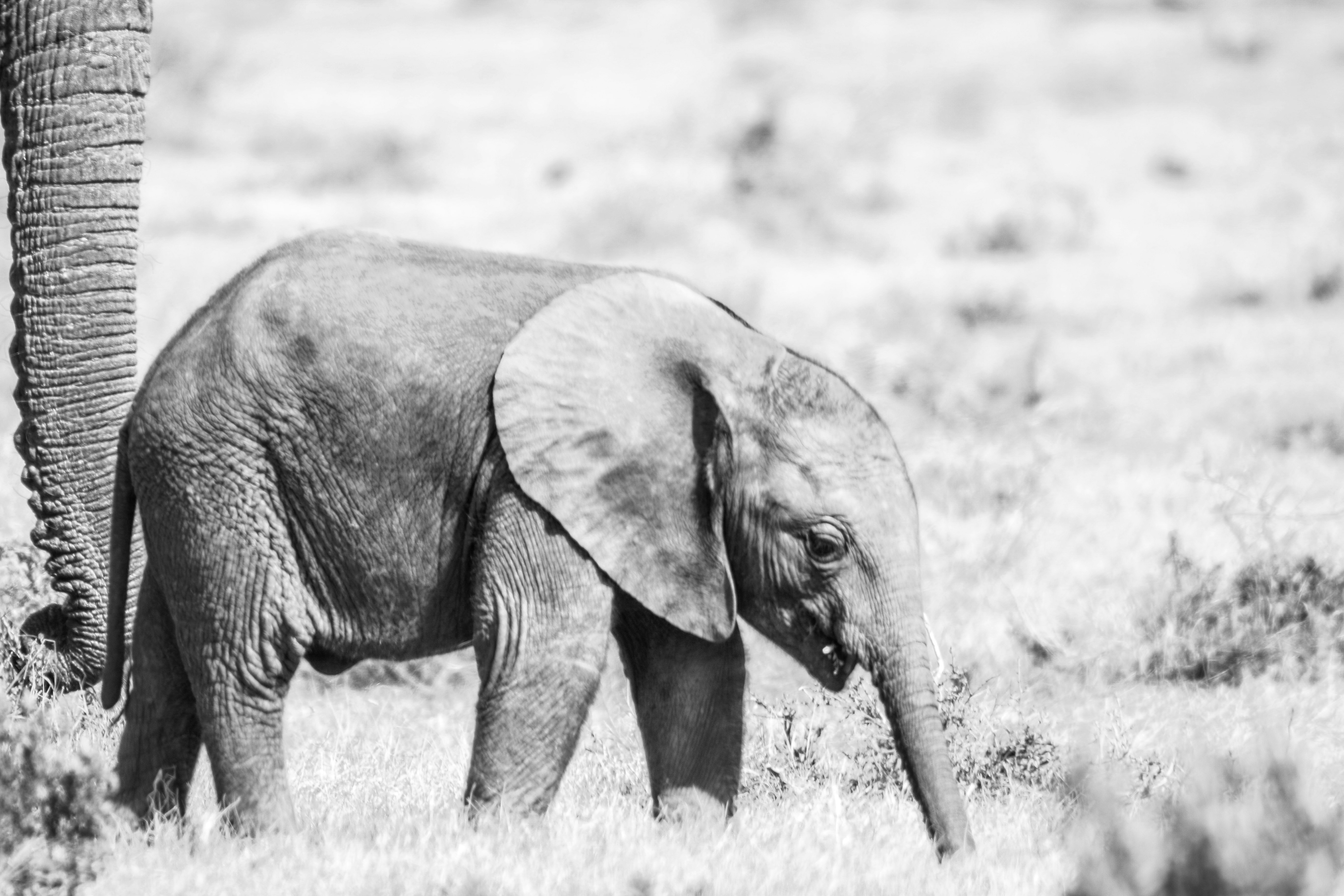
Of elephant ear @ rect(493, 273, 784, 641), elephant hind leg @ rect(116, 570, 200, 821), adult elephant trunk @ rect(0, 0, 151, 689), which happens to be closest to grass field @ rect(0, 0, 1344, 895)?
elephant hind leg @ rect(116, 570, 200, 821)

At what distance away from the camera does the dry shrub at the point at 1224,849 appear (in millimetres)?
4023

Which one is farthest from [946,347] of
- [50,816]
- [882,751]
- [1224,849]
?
[1224,849]

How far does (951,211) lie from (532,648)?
56.7 ft

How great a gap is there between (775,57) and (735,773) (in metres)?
31.2

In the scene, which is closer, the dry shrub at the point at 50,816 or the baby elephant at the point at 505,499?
the dry shrub at the point at 50,816

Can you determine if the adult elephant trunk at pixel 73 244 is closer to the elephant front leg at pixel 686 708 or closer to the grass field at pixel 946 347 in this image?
the grass field at pixel 946 347

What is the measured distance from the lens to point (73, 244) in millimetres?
5793

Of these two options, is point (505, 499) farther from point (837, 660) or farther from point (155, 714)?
point (155, 714)

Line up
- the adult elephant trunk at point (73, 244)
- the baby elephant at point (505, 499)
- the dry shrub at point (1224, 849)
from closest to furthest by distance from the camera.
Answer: the dry shrub at point (1224, 849)
the baby elephant at point (505, 499)
the adult elephant trunk at point (73, 244)

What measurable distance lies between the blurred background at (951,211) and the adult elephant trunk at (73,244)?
0.80m

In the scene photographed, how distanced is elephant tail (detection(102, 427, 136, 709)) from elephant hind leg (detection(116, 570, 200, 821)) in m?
0.06

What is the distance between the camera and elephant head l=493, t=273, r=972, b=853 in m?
4.94

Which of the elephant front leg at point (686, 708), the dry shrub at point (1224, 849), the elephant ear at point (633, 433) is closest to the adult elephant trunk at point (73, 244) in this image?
the elephant ear at point (633, 433)

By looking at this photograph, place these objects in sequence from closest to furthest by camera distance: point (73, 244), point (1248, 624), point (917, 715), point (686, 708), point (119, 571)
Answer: point (917, 715) < point (686, 708) < point (119, 571) < point (73, 244) < point (1248, 624)
